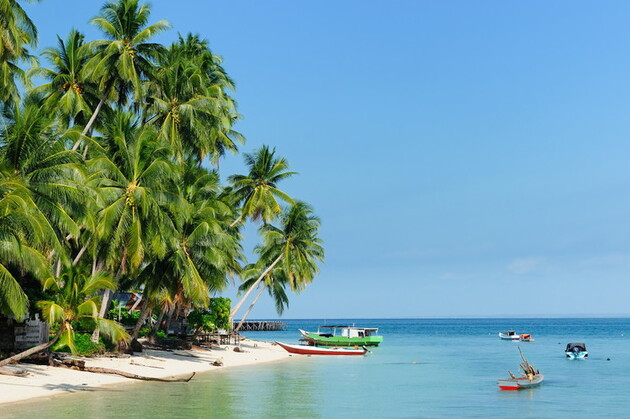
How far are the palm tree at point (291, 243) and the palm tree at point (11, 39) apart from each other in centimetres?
2784

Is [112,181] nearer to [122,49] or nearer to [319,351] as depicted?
[122,49]

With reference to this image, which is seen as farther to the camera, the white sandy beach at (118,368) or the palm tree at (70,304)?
the white sandy beach at (118,368)

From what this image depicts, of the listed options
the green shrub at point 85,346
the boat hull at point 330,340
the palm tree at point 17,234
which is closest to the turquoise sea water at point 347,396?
the palm tree at point 17,234

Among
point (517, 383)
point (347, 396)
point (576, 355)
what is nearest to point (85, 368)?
point (347, 396)

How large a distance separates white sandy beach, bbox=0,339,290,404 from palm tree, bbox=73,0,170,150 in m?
13.1

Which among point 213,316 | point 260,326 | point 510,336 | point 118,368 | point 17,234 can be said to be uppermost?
point 17,234

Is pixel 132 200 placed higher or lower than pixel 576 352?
higher

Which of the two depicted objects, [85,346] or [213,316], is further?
[213,316]

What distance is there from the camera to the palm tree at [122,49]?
37969 mm

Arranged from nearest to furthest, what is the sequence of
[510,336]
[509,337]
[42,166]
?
[42,166] < [510,336] < [509,337]

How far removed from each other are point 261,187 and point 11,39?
1099 inches

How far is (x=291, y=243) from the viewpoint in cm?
6112

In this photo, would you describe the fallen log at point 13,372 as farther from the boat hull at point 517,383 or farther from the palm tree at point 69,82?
the boat hull at point 517,383

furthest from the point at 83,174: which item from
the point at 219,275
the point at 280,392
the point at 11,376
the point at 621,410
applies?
the point at 621,410
